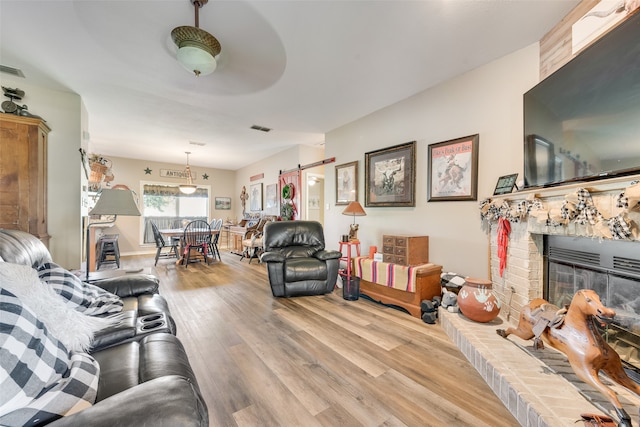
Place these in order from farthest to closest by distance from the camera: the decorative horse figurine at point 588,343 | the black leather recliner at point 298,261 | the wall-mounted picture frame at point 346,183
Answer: the wall-mounted picture frame at point 346,183 → the black leather recliner at point 298,261 → the decorative horse figurine at point 588,343

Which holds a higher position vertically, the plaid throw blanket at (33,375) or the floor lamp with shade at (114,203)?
the floor lamp with shade at (114,203)

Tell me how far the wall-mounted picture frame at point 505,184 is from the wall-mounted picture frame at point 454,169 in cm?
26

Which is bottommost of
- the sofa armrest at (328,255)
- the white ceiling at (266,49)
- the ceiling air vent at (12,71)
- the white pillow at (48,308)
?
the sofa armrest at (328,255)

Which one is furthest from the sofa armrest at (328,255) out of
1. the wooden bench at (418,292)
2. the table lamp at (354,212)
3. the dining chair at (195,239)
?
the dining chair at (195,239)

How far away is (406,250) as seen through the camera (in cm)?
278

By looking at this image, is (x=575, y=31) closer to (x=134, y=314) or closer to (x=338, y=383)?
(x=338, y=383)

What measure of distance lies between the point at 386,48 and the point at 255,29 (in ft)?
3.83

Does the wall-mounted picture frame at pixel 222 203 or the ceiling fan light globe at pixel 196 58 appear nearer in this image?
the ceiling fan light globe at pixel 196 58

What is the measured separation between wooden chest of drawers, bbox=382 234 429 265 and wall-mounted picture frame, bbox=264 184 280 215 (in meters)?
3.83

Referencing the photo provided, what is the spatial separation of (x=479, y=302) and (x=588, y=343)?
78 cm

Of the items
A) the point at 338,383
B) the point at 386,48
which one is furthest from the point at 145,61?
the point at 338,383

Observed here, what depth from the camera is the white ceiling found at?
6.03 feet

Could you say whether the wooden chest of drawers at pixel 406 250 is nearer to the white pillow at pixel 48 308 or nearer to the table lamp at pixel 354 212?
the table lamp at pixel 354 212

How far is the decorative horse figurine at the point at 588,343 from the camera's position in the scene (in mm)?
1154
